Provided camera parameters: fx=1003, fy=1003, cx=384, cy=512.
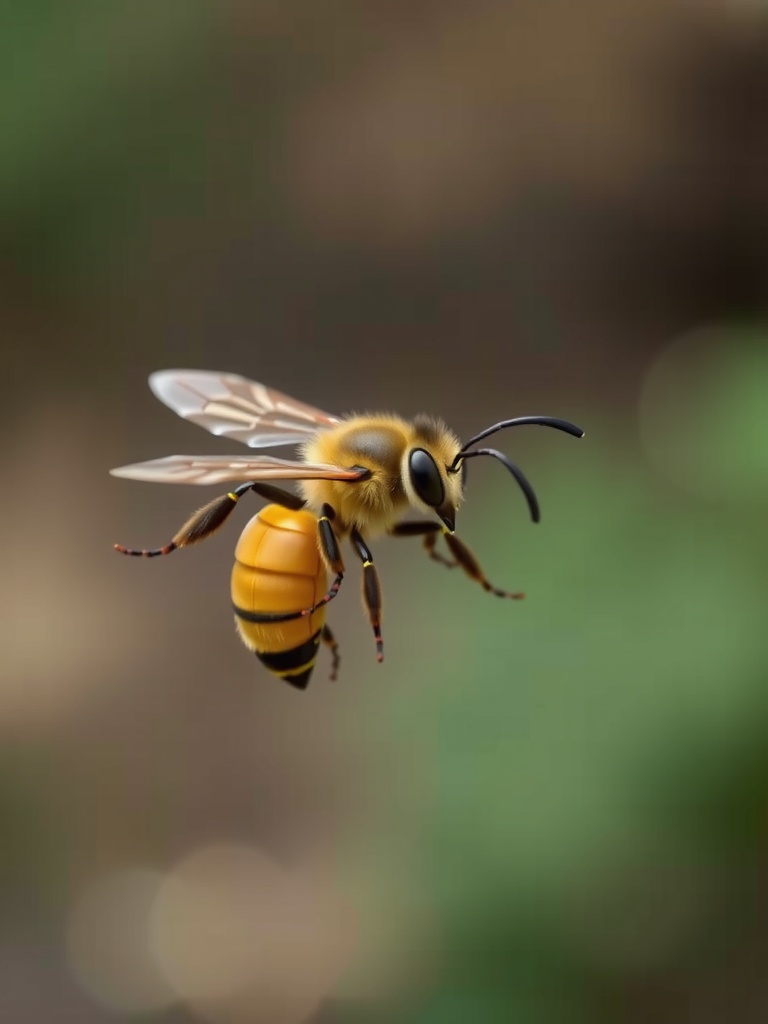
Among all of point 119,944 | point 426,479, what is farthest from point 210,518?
point 119,944

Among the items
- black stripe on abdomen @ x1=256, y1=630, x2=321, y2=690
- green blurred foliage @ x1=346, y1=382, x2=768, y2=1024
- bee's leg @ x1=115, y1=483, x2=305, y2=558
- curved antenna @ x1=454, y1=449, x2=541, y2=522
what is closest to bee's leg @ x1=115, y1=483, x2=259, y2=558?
bee's leg @ x1=115, y1=483, x2=305, y2=558

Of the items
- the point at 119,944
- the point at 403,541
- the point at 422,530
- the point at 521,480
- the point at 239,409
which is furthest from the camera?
the point at 403,541

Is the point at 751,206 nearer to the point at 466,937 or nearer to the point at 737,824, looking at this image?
the point at 737,824

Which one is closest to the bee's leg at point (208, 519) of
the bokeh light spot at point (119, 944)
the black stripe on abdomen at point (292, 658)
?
the black stripe on abdomen at point (292, 658)

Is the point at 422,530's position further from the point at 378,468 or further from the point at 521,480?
the point at 521,480

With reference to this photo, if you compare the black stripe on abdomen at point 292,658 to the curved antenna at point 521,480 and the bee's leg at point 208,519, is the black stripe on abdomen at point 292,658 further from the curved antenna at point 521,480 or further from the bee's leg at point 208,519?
the curved antenna at point 521,480

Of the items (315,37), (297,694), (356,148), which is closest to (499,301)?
(356,148)

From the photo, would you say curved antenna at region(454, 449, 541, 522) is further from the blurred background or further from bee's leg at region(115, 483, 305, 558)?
the blurred background
